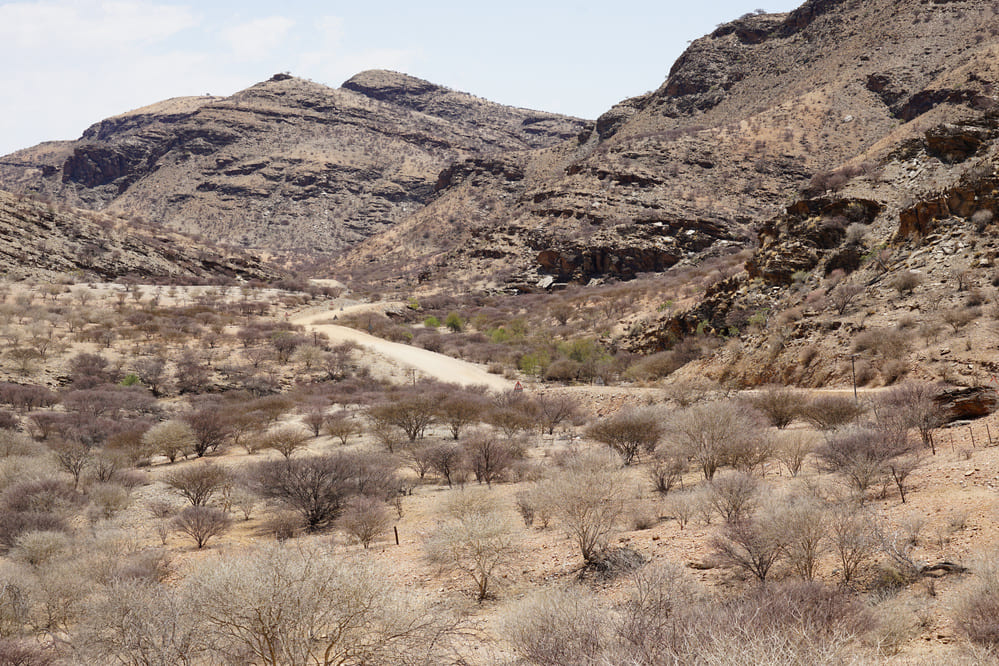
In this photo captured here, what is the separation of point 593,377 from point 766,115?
58.5m

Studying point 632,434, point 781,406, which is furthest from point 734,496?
point 781,406

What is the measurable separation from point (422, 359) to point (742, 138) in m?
53.2

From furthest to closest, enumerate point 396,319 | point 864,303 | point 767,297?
point 396,319 < point 767,297 < point 864,303

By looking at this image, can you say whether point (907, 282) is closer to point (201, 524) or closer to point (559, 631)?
point (559, 631)

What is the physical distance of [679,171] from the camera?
65812 millimetres

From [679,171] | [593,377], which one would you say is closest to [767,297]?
[593,377]

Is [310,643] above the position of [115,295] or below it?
below

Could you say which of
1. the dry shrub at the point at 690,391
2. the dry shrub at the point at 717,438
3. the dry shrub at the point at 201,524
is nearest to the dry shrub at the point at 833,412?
the dry shrub at the point at 717,438

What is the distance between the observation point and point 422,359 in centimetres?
3422

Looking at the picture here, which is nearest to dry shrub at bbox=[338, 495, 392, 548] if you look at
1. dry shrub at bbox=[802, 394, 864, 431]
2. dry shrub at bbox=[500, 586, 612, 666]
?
dry shrub at bbox=[500, 586, 612, 666]

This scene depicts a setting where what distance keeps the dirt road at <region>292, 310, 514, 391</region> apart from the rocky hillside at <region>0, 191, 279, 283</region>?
62.2 feet

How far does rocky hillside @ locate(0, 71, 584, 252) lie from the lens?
116 meters

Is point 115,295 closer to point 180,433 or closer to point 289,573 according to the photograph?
point 180,433

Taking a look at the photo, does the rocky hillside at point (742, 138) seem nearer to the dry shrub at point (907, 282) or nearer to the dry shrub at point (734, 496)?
the dry shrub at point (907, 282)
